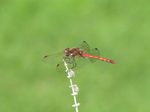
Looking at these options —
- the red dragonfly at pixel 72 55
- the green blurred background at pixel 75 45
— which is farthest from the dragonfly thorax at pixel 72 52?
the green blurred background at pixel 75 45

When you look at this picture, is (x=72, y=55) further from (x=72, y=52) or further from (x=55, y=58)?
(x=55, y=58)

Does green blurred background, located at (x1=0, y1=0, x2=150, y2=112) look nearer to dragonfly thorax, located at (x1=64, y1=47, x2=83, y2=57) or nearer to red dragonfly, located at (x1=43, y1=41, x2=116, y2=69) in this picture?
red dragonfly, located at (x1=43, y1=41, x2=116, y2=69)

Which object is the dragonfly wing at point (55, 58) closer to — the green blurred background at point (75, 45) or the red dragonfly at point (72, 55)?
the red dragonfly at point (72, 55)

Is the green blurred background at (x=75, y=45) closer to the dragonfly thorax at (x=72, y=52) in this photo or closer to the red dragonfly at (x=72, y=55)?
the red dragonfly at (x=72, y=55)

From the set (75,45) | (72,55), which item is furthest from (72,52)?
(75,45)

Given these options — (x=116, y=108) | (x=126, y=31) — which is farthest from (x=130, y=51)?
(x=116, y=108)

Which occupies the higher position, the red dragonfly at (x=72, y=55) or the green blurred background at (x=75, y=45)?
the green blurred background at (x=75, y=45)

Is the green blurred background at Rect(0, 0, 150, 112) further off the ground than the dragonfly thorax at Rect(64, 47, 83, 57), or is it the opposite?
the green blurred background at Rect(0, 0, 150, 112)

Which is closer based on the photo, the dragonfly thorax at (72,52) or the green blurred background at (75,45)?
the dragonfly thorax at (72,52)

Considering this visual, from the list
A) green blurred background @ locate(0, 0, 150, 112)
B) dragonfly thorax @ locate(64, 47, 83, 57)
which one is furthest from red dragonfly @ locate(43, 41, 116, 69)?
green blurred background @ locate(0, 0, 150, 112)
